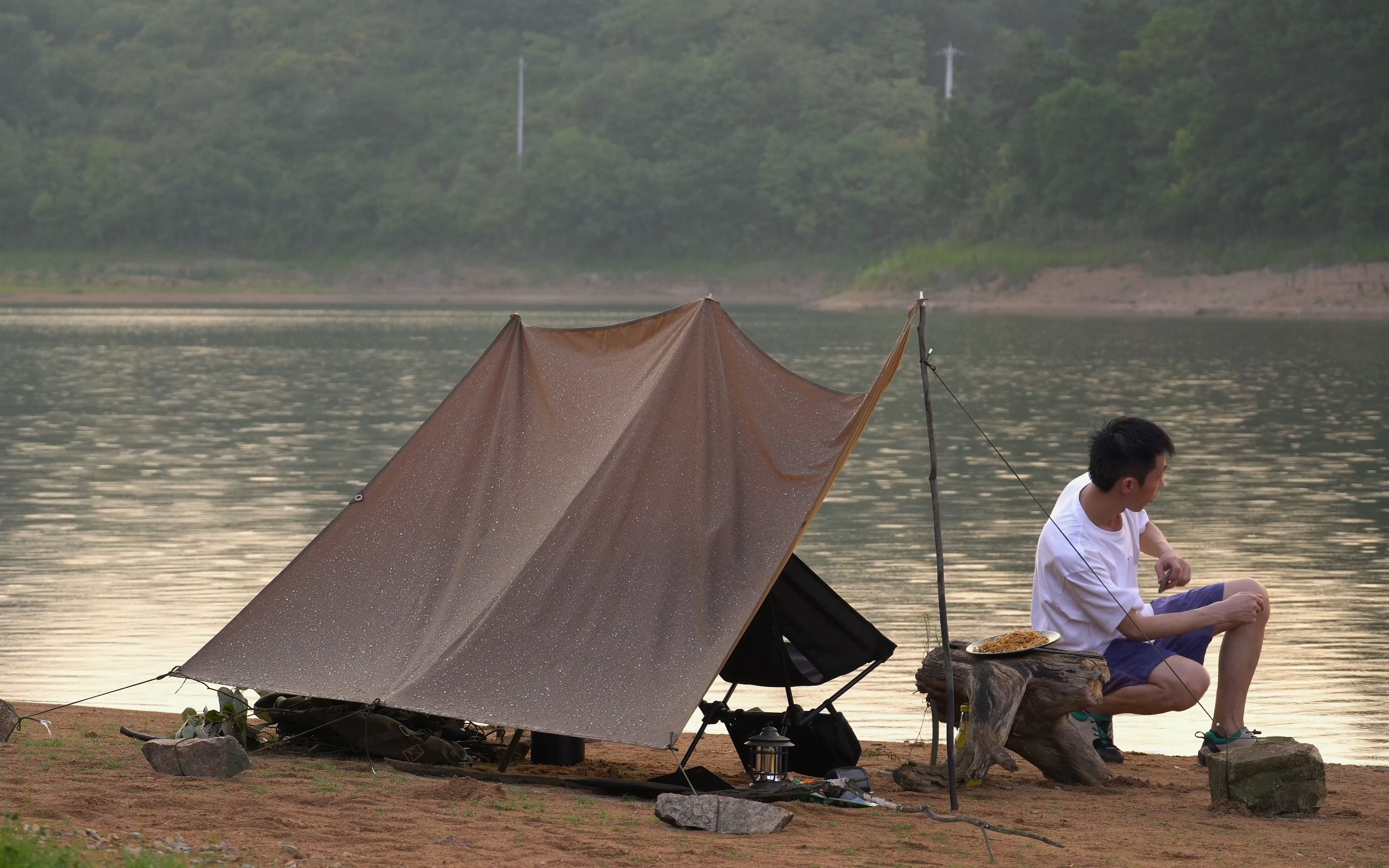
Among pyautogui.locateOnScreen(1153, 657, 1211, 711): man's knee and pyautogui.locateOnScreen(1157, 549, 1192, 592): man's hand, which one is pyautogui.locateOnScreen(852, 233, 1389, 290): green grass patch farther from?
pyautogui.locateOnScreen(1153, 657, 1211, 711): man's knee

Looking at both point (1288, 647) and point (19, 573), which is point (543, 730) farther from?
point (19, 573)

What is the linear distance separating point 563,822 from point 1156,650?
252 centimetres

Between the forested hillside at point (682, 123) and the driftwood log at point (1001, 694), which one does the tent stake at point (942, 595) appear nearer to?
Answer: the driftwood log at point (1001, 694)

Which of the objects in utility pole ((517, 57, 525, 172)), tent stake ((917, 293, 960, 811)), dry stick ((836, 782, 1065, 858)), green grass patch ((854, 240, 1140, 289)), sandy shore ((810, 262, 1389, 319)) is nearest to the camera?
dry stick ((836, 782, 1065, 858))

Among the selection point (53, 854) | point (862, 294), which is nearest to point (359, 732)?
point (53, 854)

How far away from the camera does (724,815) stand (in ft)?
21.4

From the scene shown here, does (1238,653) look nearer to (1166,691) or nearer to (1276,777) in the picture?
(1166,691)

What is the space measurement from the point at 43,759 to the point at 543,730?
192cm

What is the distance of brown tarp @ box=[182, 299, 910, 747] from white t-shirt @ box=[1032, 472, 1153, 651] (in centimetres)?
90

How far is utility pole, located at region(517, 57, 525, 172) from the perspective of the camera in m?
107

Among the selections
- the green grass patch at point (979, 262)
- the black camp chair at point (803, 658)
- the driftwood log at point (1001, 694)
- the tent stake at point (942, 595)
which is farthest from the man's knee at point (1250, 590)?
the green grass patch at point (979, 262)

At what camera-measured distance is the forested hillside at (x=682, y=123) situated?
69500mm

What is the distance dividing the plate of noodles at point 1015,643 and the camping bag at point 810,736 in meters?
0.58

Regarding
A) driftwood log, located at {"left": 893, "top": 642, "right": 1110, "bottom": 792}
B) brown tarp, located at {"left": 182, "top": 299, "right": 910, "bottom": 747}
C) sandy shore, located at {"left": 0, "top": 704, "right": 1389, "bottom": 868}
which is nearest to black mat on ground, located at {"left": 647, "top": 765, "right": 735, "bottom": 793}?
sandy shore, located at {"left": 0, "top": 704, "right": 1389, "bottom": 868}
